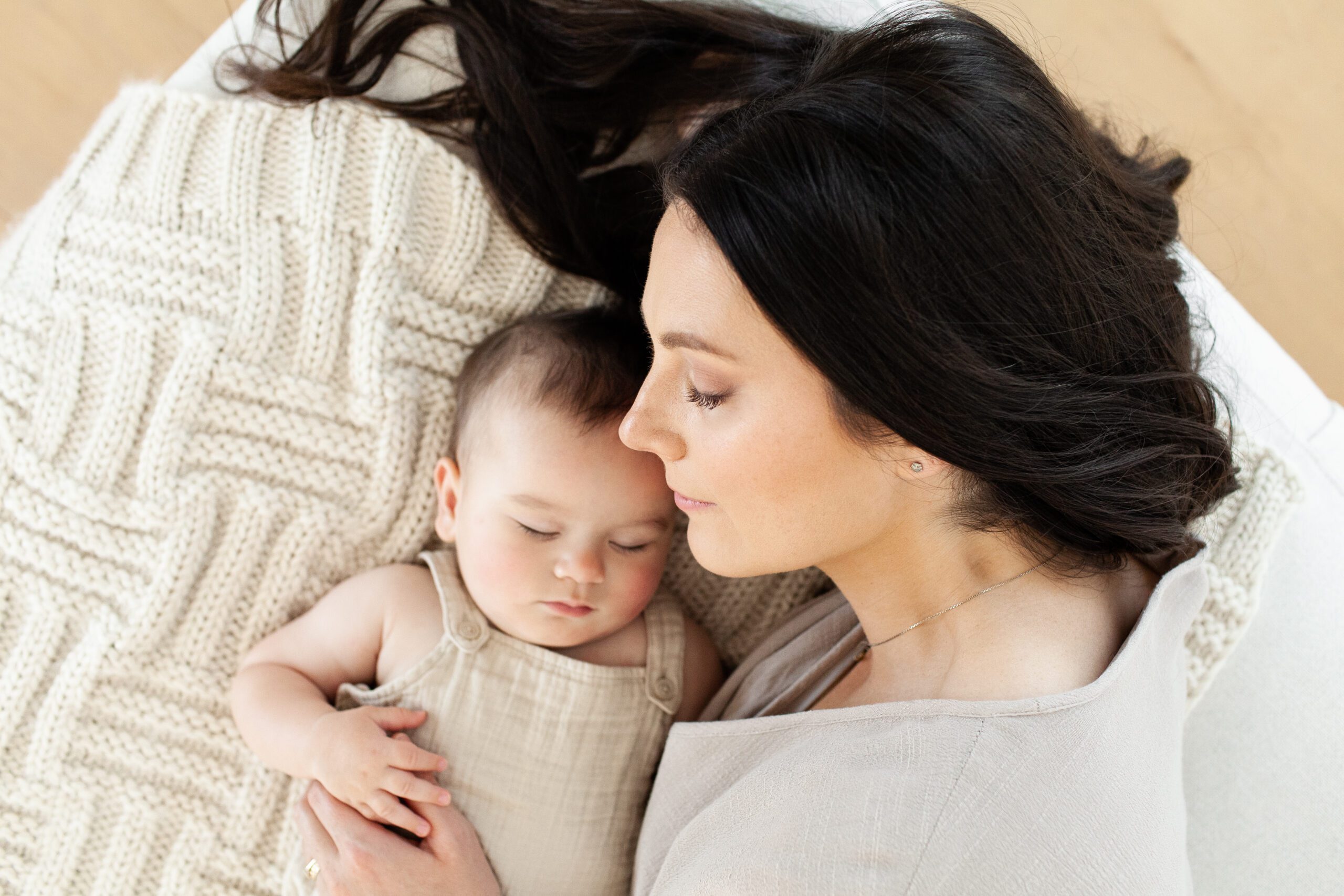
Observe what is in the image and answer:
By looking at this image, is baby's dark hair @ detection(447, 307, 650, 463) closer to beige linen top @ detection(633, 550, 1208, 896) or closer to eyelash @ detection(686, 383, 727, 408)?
eyelash @ detection(686, 383, 727, 408)

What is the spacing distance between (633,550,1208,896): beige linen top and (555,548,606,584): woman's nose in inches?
11.1

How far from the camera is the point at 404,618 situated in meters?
1.38

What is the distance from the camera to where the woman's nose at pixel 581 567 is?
4.26ft

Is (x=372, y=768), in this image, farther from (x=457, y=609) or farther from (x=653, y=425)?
(x=653, y=425)

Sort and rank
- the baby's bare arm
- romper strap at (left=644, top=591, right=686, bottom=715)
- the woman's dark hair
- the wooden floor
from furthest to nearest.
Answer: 1. the wooden floor
2. romper strap at (left=644, top=591, right=686, bottom=715)
3. the baby's bare arm
4. the woman's dark hair

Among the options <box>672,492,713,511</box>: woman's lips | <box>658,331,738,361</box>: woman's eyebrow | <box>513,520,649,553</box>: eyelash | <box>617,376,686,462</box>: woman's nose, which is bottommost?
<box>513,520,649,553</box>: eyelash

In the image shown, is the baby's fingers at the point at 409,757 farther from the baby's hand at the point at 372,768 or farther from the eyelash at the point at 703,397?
the eyelash at the point at 703,397

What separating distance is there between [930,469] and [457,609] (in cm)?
71

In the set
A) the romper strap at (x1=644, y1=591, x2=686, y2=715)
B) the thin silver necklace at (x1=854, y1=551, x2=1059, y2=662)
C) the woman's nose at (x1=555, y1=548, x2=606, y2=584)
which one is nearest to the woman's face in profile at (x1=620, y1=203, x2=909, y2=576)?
the thin silver necklace at (x1=854, y1=551, x2=1059, y2=662)

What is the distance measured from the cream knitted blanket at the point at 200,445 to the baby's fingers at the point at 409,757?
0.29 meters

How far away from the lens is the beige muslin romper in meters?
1.31

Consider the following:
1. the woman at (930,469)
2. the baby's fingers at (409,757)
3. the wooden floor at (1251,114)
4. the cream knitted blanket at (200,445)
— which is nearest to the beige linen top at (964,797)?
the woman at (930,469)

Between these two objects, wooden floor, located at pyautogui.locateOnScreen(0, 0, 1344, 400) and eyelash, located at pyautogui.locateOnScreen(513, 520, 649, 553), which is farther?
wooden floor, located at pyautogui.locateOnScreen(0, 0, 1344, 400)

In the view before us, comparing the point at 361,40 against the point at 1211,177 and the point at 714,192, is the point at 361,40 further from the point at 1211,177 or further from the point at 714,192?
the point at 1211,177
